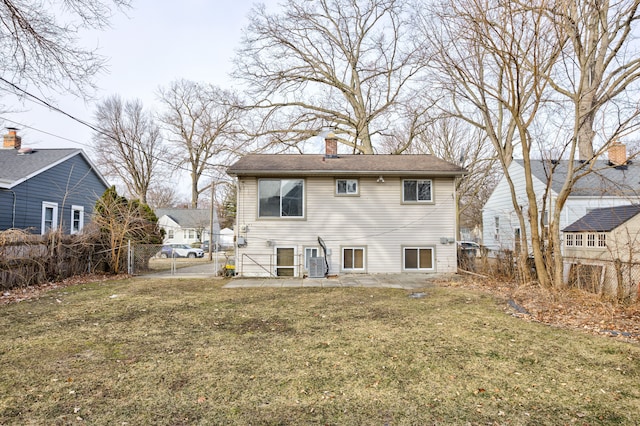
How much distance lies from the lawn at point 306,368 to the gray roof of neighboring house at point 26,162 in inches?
401

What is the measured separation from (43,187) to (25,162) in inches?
58.5

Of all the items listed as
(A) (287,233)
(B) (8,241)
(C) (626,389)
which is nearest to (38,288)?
(B) (8,241)

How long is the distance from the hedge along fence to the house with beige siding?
524 cm

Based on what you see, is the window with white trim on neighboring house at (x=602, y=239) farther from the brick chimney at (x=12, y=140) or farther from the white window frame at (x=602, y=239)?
the brick chimney at (x=12, y=140)

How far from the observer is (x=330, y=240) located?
13.3m

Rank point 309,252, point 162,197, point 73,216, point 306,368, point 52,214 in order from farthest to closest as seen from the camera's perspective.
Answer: point 162,197, point 73,216, point 52,214, point 309,252, point 306,368

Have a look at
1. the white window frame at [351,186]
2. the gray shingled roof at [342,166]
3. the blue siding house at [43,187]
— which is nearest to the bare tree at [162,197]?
the blue siding house at [43,187]

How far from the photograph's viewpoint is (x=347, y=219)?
527 inches

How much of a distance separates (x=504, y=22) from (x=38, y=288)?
14.1 metres

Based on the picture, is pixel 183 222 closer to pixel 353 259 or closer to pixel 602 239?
pixel 353 259

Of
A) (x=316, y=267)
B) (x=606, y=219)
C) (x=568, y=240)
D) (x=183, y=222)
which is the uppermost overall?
(x=183, y=222)

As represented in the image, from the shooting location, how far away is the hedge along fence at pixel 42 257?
31.0 ft

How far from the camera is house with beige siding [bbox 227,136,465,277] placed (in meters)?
13.1

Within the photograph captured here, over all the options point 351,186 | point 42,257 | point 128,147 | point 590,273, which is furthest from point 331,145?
point 128,147
